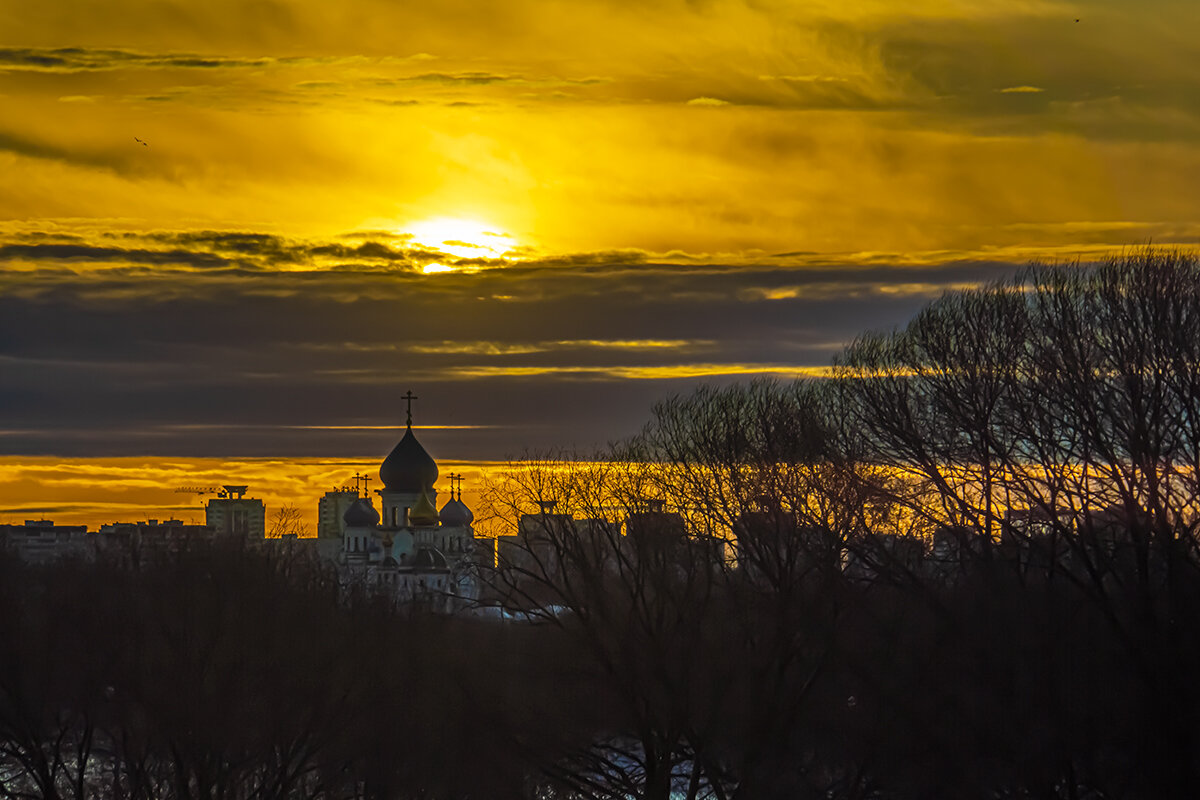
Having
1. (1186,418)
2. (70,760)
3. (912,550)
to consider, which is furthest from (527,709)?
(1186,418)

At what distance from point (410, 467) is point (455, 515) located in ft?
20.7

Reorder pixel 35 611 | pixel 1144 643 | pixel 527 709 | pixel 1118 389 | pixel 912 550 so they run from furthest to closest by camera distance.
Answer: pixel 35 611
pixel 527 709
pixel 912 550
pixel 1118 389
pixel 1144 643

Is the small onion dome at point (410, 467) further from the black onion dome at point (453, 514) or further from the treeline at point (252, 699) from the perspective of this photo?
the treeline at point (252, 699)

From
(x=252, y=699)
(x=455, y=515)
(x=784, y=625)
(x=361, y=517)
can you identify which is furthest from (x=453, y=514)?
(x=784, y=625)

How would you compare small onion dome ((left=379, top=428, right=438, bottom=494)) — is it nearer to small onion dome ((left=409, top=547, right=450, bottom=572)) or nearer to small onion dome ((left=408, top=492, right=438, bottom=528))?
small onion dome ((left=408, top=492, right=438, bottom=528))

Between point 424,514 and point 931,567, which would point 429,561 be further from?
point 931,567

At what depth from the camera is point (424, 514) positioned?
578 feet

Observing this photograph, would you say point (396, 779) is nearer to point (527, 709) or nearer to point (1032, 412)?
point (527, 709)

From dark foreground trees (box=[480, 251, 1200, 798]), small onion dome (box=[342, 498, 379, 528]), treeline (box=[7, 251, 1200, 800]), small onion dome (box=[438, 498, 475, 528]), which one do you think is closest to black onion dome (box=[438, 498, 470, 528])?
small onion dome (box=[438, 498, 475, 528])

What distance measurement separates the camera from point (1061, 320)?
136ft

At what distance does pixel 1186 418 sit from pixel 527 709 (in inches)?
826

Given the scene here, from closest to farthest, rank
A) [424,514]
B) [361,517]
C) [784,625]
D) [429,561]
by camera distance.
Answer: [784,625], [429,561], [424,514], [361,517]

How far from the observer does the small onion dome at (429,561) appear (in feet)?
544

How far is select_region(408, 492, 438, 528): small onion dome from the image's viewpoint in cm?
17638
